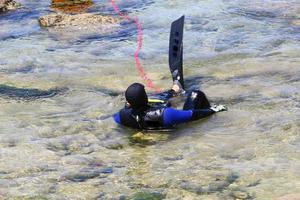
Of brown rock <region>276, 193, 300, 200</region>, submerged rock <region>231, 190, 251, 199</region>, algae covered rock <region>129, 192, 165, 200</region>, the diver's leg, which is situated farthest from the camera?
the diver's leg

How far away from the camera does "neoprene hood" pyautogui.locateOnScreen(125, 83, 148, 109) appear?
762cm

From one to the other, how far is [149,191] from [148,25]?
31.7 ft

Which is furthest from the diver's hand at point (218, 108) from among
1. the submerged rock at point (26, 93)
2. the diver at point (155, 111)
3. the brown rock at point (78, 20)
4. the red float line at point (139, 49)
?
the brown rock at point (78, 20)

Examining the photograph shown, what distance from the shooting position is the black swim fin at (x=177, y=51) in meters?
9.58

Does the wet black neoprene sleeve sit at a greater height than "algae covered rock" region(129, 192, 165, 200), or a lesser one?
greater

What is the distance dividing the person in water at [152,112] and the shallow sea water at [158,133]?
6.4 inches

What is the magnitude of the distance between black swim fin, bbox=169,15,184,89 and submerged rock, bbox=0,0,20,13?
10.0 meters

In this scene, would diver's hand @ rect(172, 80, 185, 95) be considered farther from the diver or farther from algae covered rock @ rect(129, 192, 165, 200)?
algae covered rock @ rect(129, 192, 165, 200)

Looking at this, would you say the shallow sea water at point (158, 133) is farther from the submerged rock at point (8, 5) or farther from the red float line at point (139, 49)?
the submerged rock at point (8, 5)

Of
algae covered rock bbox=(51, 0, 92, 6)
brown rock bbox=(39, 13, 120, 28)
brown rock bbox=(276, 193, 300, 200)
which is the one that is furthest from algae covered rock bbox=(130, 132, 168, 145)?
algae covered rock bbox=(51, 0, 92, 6)

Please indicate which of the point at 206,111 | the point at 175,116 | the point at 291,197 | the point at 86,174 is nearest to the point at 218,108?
the point at 206,111

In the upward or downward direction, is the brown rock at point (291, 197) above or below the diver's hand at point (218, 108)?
above

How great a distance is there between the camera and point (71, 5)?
61.3 feet

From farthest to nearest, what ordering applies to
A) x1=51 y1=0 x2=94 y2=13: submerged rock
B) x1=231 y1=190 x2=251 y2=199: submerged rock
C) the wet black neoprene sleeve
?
x1=51 y1=0 x2=94 y2=13: submerged rock, the wet black neoprene sleeve, x1=231 y1=190 x2=251 y2=199: submerged rock
